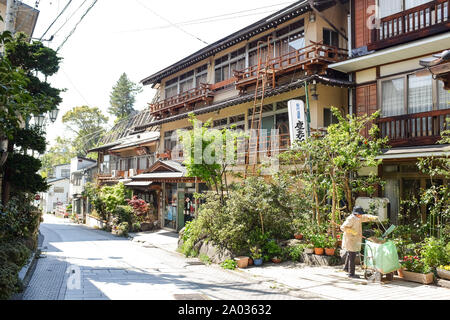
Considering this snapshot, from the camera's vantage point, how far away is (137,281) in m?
9.93

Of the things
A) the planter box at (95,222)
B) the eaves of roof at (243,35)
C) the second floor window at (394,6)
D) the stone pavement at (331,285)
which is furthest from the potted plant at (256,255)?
the planter box at (95,222)

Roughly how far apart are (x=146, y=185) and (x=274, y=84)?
45.8 feet

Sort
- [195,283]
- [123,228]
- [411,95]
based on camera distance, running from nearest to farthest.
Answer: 1. [195,283]
2. [411,95]
3. [123,228]

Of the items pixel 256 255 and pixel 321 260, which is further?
pixel 256 255

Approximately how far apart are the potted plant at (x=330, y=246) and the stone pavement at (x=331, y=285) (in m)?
0.65

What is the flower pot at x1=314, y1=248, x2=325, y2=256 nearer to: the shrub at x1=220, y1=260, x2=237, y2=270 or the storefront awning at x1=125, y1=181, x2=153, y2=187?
the shrub at x1=220, y1=260, x2=237, y2=270

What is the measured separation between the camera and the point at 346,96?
56.9 feet

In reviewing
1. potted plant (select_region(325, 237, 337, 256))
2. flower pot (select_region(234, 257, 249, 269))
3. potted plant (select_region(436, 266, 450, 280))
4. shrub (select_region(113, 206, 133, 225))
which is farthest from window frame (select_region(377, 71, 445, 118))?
shrub (select_region(113, 206, 133, 225))

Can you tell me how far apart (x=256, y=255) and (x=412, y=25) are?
10659mm

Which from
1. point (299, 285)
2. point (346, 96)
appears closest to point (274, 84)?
point (346, 96)

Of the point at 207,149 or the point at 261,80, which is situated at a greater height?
the point at 261,80

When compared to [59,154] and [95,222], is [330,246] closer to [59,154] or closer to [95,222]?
[95,222]

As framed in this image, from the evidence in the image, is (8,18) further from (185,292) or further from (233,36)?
(233,36)

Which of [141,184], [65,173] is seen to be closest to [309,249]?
[141,184]
